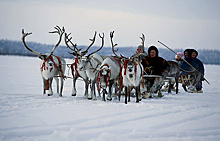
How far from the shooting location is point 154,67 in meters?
11.2

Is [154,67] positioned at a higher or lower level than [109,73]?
higher

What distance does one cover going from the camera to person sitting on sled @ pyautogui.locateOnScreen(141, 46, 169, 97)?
437 inches

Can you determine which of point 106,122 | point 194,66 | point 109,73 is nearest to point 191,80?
point 194,66

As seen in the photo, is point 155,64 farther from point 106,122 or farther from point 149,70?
point 106,122

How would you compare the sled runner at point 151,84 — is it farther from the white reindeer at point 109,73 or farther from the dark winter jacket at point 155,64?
the white reindeer at point 109,73

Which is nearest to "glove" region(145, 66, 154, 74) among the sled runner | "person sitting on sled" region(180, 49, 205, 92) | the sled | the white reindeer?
the sled runner

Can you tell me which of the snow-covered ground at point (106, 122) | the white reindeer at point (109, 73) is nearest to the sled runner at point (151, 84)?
the white reindeer at point (109, 73)

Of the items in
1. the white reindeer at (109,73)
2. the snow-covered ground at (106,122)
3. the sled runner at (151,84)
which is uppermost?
the white reindeer at (109,73)

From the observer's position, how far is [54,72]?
35.7 feet

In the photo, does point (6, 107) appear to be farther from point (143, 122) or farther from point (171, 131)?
point (171, 131)

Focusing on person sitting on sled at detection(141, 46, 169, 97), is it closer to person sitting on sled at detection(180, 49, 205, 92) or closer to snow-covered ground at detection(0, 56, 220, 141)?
snow-covered ground at detection(0, 56, 220, 141)

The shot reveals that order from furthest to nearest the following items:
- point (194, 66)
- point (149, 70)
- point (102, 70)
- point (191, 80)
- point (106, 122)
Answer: point (191, 80) → point (194, 66) → point (149, 70) → point (102, 70) → point (106, 122)

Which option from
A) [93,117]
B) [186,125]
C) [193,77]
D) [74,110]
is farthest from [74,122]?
[193,77]

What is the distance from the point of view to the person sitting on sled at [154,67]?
11094 mm
